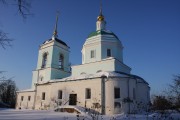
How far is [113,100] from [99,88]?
203cm

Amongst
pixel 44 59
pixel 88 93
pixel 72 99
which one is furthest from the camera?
pixel 44 59

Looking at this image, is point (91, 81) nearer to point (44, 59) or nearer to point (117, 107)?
point (117, 107)

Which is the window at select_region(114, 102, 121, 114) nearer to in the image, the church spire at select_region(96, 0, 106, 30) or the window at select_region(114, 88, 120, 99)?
the window at select_region(114, 88, 120, 99)

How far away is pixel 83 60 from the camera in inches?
1040

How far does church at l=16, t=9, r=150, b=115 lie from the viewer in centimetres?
2006

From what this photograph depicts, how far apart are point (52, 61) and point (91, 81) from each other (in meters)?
8.63

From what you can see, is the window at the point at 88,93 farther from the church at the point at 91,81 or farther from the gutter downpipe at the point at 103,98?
the gutter downpipe at the point at 103,98

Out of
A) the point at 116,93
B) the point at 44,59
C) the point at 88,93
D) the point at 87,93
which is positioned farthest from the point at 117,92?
the point at 44,59

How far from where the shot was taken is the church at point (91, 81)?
20.1 m

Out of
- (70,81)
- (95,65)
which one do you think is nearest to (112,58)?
(95,65)

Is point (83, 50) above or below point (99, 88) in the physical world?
above

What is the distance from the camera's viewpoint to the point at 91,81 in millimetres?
21344

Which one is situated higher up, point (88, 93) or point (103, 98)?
Answer: point (88, 93)

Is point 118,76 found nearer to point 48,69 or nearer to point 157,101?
point 157,101
